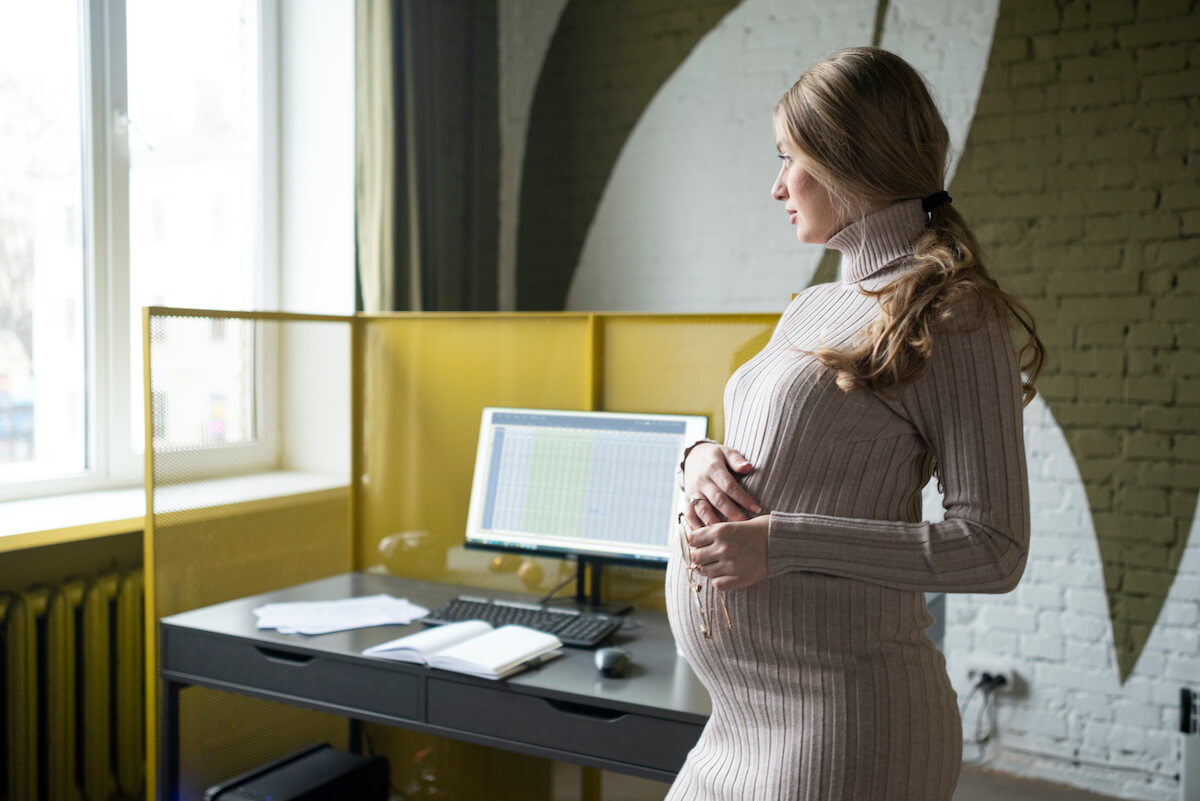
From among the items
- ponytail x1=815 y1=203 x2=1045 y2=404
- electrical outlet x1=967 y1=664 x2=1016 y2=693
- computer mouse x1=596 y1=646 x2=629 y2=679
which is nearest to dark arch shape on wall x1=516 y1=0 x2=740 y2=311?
electrical outlet x1=967 y1=664 x2=1016 y2=693

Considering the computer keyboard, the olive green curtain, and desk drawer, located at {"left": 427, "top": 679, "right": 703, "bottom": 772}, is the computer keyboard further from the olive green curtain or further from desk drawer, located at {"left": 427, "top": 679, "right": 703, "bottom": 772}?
the olive green curtain

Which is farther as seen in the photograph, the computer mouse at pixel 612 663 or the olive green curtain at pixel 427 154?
the olive green curtain at pixel 427 154

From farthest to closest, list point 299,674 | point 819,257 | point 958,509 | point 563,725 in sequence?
point 819,257
point 299,674
point 563,725
point 958,509

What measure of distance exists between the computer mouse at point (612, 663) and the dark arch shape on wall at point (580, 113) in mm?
2012

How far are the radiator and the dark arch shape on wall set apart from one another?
175 cm

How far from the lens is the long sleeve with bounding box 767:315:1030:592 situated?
986 mm

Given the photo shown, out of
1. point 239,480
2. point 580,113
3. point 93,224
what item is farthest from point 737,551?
point 580,113

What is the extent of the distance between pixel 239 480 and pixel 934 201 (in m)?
1.60

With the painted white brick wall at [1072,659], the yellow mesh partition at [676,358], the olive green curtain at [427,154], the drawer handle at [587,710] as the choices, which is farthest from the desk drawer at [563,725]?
the painted white brick wall at [1072,659]

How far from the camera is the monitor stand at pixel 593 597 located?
2021mm

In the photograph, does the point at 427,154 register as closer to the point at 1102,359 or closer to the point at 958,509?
the point at 1102,359

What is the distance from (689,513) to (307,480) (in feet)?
4.69

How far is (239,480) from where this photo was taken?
214 centimetres

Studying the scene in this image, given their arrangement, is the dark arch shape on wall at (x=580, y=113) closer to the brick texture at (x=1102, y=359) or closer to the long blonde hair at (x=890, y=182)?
the brick texture at (x=1102, y=359)
